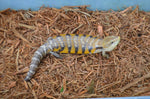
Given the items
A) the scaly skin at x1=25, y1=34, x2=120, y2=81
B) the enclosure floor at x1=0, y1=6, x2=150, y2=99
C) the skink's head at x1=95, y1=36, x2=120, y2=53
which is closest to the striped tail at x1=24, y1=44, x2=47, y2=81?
the scaly skin at x1=25, y1=34, x2=120, y2=81

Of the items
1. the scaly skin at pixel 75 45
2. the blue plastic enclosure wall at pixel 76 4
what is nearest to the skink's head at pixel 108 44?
the scaly skin at pixel 75 45

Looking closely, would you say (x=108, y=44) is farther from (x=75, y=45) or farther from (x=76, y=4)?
(x=76, y=4)

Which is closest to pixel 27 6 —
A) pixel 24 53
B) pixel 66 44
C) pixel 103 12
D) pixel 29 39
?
pixel 29 39

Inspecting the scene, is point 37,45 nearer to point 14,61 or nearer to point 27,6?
point 14,61

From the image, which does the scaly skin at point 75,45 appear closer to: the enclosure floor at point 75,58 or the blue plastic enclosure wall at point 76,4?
the enclosure floor at point 75,58

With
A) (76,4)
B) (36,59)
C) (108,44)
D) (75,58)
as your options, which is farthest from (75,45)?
(76,4)
